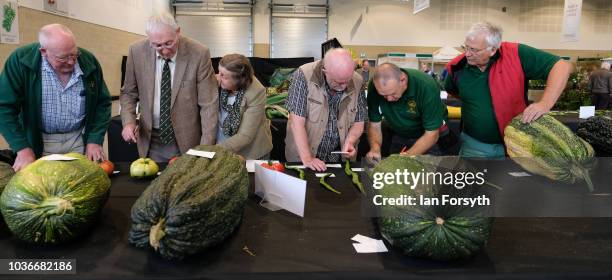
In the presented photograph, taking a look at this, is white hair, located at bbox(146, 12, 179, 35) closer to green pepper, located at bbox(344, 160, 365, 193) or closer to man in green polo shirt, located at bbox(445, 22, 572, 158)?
green pepper, located at bbox(344, 160, 365, 193)

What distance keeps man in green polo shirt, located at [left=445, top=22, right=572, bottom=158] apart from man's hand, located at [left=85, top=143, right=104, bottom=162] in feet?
7.86

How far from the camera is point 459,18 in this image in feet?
45.6

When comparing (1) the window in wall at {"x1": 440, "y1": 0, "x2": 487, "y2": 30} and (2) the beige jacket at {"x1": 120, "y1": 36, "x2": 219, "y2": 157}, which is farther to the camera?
(1) the window in wall at {"x1": 440, "y1": 0, "x2": 487, "y2": 30}

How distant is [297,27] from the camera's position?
45.1 feet

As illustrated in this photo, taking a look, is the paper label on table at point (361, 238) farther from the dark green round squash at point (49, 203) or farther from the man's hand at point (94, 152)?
the man's hand at point (94, 152)

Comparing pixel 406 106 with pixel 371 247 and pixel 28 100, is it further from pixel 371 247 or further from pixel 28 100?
pixel 28 100

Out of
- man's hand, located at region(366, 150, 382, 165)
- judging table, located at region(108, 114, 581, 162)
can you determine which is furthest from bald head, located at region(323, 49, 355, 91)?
judging table, located at region(108, 114, 581, 162)

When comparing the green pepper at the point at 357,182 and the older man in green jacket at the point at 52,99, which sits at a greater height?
the older man in green jacket at the point at 52,99

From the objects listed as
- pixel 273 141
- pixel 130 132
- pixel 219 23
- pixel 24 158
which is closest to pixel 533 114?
pixel 130 132

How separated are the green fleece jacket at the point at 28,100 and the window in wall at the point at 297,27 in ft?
37.7

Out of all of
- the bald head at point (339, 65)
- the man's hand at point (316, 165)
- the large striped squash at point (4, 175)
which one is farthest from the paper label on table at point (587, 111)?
the large striped squash at point (4, 175)

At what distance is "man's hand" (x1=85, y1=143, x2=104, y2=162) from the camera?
2482mm

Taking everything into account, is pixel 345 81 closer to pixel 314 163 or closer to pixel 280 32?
pixel 314 163

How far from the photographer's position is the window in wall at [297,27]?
1362cm
